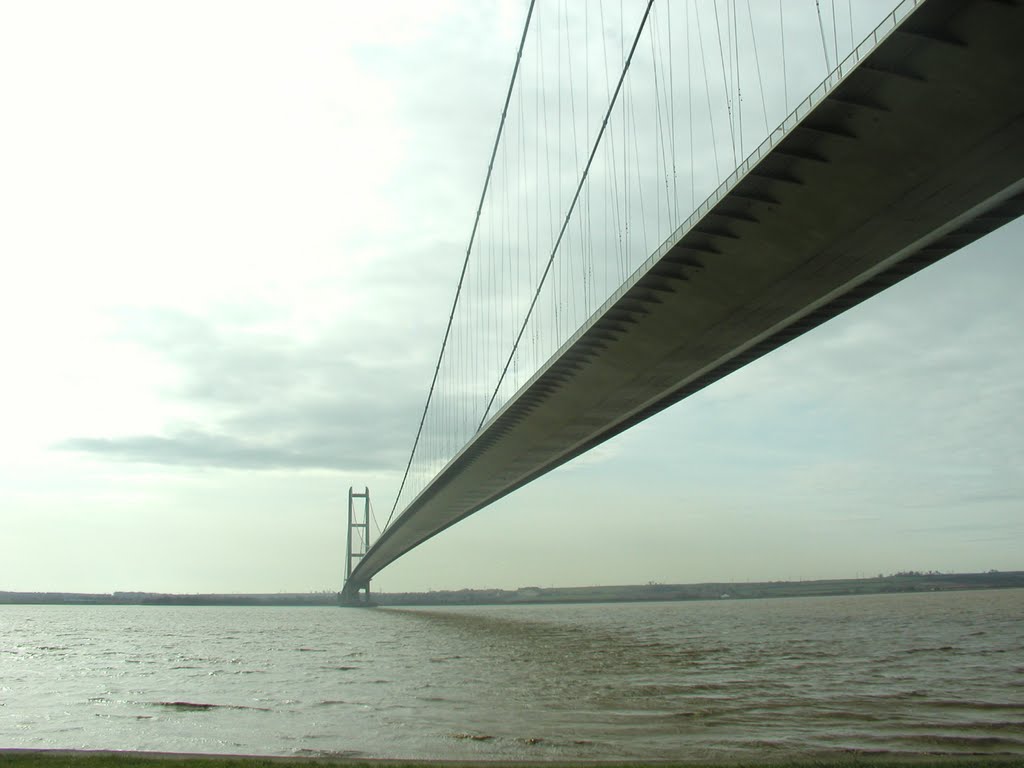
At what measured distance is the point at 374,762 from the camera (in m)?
9.73

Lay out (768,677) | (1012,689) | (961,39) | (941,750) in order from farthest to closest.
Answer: (768,677) → (1012,689) → (961,39) → (941,750)

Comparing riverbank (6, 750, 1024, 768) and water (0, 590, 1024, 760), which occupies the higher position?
riverbank (6, 750, 1024, 768)

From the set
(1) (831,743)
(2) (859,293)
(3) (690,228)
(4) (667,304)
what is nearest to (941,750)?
(1) (831,743)

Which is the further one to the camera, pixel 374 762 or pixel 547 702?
pixel 547 702

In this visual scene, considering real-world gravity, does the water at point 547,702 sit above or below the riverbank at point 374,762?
below

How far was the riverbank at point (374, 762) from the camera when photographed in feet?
28.7

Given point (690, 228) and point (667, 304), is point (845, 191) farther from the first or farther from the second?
point (667, 304)

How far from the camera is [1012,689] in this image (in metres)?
16.0

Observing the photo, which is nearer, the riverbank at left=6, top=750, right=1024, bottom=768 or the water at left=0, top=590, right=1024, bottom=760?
the riverbank at left=6, top=750, right=1024, bottom=768

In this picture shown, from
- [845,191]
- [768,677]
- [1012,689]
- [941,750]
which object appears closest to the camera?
[941,750]

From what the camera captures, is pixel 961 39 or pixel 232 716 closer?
pixel 961 39

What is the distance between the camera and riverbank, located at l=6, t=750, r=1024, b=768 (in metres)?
8.74

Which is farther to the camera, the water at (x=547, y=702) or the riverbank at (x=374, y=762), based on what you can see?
the water at (x=547, y=702)

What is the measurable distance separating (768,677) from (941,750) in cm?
894
